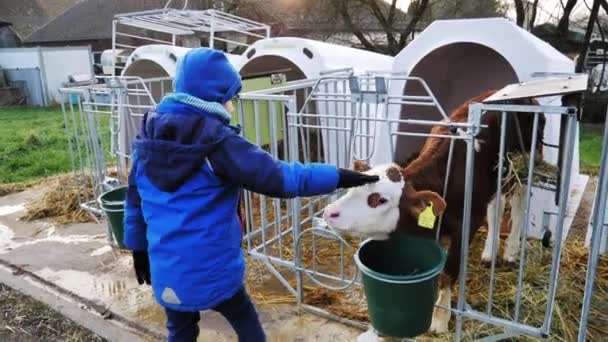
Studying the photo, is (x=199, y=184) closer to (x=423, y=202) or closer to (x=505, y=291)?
(x=423, y=202)

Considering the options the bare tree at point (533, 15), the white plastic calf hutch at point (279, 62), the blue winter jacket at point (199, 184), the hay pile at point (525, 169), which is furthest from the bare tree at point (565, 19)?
the blue winter jacket at point (199, 184)

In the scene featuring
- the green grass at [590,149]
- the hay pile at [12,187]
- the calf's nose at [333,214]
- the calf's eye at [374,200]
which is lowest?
the green grass at [590,149]

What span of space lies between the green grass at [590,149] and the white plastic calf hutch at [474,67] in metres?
1.29

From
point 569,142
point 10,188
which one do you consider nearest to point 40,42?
point 10,188

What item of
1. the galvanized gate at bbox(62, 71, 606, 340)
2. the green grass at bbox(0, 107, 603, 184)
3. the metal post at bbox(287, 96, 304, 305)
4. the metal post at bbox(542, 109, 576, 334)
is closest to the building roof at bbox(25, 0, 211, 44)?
the green grass at bbox(0, 107, 603, 184)

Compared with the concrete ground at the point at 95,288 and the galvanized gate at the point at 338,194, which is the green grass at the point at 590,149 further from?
the concrete ground at the point at 95,288

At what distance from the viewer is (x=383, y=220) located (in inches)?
99.9

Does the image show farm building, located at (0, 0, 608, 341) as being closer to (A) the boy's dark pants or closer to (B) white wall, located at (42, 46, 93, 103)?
(A) the boy's dark pants

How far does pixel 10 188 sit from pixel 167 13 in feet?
10.2

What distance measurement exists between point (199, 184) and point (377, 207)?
0.97 m

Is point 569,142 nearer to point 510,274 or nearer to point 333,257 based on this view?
point 510,274

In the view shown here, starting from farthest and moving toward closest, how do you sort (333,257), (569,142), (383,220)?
(333,257), (383,220), (569,142)

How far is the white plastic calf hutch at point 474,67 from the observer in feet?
11.8

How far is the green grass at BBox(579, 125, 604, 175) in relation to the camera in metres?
6.38
